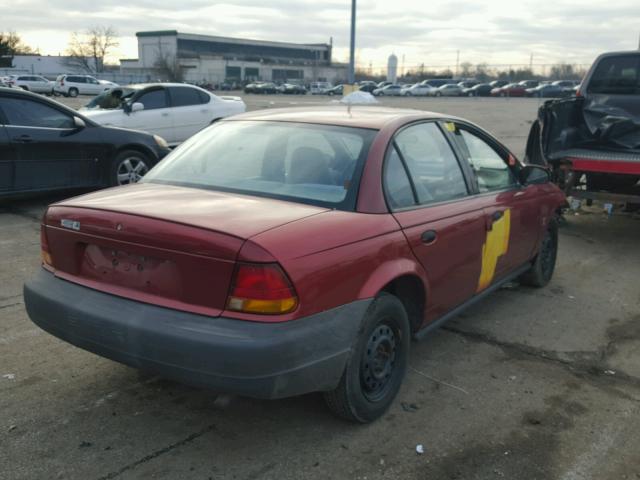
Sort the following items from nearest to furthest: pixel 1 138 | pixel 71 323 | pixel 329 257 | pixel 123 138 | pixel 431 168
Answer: pixel 329 257 → pixel 71 323 → pixel 431 168 → pixel 1 138 → pixel 123 138

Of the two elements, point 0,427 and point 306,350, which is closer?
point 306,350

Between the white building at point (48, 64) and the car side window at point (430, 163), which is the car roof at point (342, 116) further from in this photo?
the white building at point (48, 64)

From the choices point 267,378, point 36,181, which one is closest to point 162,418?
point 267,378

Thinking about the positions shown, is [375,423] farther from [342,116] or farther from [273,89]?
[273,89]

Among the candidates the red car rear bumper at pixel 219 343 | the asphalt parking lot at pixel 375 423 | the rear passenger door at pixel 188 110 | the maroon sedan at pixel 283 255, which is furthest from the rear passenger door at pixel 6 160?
the red car rear bumper at pixel 219 343

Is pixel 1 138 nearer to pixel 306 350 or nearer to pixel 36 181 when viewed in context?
pixel 36 181

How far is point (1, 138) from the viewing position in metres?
7.39

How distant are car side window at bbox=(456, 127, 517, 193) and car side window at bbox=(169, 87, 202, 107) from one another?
9.03 metres

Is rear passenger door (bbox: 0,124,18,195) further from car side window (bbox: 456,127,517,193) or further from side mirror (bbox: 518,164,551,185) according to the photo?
side mirror (bbox: 518,164,551,185)

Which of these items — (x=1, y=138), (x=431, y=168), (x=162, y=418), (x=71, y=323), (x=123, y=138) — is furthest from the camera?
(x=123, y=138)

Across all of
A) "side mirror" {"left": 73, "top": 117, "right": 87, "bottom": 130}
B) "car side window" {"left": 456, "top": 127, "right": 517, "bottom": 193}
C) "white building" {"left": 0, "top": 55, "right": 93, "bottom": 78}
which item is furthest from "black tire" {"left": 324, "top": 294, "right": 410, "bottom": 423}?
"white building" {"left": 0, "top": 55, "right": 93, "bottom": 78}

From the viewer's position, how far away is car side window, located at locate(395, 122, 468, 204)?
142 inches

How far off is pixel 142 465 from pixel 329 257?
4.17 ft

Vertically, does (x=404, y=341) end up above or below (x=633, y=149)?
below
